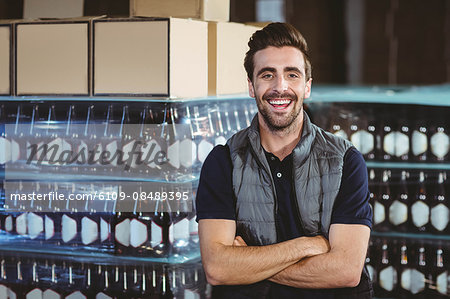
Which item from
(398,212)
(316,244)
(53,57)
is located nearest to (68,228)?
(53,57)

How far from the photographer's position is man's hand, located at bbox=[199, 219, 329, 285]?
2.14 metres

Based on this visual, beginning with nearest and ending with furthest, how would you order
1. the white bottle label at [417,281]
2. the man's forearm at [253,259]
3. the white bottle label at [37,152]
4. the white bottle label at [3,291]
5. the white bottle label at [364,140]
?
the man's forearm at [253,259] < the white bottle label at [3,291] < the white bottle label at [37,152] < the white bottle label at [417,281] < the white bottle label at [364,140]

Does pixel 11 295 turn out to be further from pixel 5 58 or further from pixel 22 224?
pixel 5 58

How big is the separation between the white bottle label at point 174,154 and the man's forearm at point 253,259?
2.89 feet

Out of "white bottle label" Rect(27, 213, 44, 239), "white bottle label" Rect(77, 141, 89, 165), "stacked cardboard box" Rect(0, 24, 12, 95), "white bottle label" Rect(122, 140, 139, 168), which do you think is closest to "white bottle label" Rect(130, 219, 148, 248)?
"white bottle label" Rect(122, 140, 139, 168)

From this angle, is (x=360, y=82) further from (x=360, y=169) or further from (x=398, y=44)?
(x=360, y=169)

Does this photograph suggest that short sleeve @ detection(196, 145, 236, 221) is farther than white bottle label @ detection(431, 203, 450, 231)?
No

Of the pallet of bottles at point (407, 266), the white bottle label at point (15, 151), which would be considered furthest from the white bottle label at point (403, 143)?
the white bottle label at point (15, 151)

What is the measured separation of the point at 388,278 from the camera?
3.43 m

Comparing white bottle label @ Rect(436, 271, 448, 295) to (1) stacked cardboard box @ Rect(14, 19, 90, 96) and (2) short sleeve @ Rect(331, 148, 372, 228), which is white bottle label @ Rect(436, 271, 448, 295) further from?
(1) stacked cardboard box @ Rect(14, 19, 90, 96)

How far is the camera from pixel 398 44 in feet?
16.5

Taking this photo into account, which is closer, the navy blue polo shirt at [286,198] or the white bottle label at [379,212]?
the navy blue polo shirt at [286,198]

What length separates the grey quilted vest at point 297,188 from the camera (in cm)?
220

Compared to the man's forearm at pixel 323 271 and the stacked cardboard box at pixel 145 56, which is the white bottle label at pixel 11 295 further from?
the man's forearm at pixel 323 271
